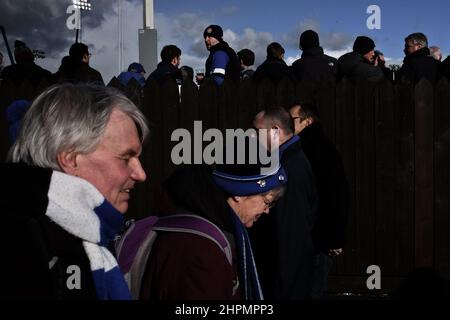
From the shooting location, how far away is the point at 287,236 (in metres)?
3.98

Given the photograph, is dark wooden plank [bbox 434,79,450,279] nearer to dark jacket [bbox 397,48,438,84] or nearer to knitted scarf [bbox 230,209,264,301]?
A: dark jacket [bbox 397,48,438,84]

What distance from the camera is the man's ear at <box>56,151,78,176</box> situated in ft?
5.77

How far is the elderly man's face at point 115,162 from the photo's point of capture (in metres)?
1.81

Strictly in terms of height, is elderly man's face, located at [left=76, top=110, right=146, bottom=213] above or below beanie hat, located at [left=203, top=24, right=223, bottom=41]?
below

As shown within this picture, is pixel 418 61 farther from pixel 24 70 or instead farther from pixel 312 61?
pixel 24 70

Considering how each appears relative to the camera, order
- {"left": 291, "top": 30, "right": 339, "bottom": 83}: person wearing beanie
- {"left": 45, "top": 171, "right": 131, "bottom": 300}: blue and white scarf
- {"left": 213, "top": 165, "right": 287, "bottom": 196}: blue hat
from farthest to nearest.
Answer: {"left": 291, "top": 30, "right": 339, "bottom": 83}: person wearing beanie, {"left": 213, "top": 165, "right": 287, "bottom": 196}: blue hat, {"left": 45, "top": 171, "right": 131, "bottom": 300}: blue and white scarf

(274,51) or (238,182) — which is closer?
(238,182)

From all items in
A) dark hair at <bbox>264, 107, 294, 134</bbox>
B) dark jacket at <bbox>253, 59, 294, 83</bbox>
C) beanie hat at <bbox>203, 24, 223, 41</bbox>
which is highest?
beanie hat at <bbox>203, 24, 223, 41</bbox>

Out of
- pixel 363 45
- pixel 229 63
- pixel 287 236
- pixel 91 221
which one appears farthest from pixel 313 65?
pixel 91 221

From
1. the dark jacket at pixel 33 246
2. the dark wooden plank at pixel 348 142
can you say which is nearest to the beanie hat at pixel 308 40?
the dark wooden plank at pixel 348 142

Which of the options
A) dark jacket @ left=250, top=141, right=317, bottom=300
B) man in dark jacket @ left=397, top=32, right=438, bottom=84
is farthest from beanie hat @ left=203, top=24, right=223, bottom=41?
dark jacket @ left=250, top=141, right=317, bottom=300

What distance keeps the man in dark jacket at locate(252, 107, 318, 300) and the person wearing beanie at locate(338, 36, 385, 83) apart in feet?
10.2

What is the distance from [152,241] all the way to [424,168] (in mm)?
4782
